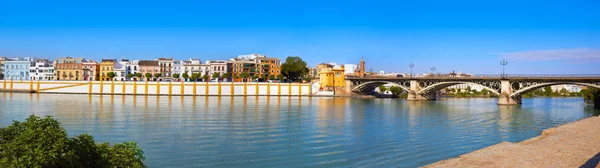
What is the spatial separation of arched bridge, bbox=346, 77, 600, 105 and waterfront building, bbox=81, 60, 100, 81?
6082 centimetres

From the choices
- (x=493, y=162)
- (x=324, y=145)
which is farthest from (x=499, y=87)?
(x=493, y=162)

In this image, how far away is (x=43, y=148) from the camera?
7.99m

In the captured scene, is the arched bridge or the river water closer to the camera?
the river water

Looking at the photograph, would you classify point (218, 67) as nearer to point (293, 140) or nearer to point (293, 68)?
point (293, 68)

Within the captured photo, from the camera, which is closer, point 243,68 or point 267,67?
point 243,68

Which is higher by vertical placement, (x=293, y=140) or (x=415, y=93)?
(x=415, y=93)

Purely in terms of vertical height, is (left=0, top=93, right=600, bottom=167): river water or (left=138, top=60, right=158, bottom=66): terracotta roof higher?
(left=138, top=60, right=158, bottom=66): terracotta roof

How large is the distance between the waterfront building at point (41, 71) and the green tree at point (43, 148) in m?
116

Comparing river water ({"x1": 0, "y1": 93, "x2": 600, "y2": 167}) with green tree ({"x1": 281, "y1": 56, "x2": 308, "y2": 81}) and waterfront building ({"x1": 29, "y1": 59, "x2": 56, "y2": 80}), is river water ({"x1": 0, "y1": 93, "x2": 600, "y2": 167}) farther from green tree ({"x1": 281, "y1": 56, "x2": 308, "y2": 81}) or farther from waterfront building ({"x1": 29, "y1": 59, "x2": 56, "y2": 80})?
waterfront building ({"x1": 29, "y1": 59, "x2": 56, "y2": 80})

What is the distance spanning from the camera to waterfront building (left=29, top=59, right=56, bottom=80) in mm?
112188

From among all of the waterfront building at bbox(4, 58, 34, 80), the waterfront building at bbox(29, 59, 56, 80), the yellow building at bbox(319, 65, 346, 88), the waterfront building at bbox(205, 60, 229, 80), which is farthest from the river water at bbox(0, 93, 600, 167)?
the waterfront building at bbox(4, 58, 34, 80)

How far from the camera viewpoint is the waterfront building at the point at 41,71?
368 feet

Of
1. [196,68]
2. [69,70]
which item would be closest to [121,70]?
[69,70]

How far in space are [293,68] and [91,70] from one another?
48.1 m
